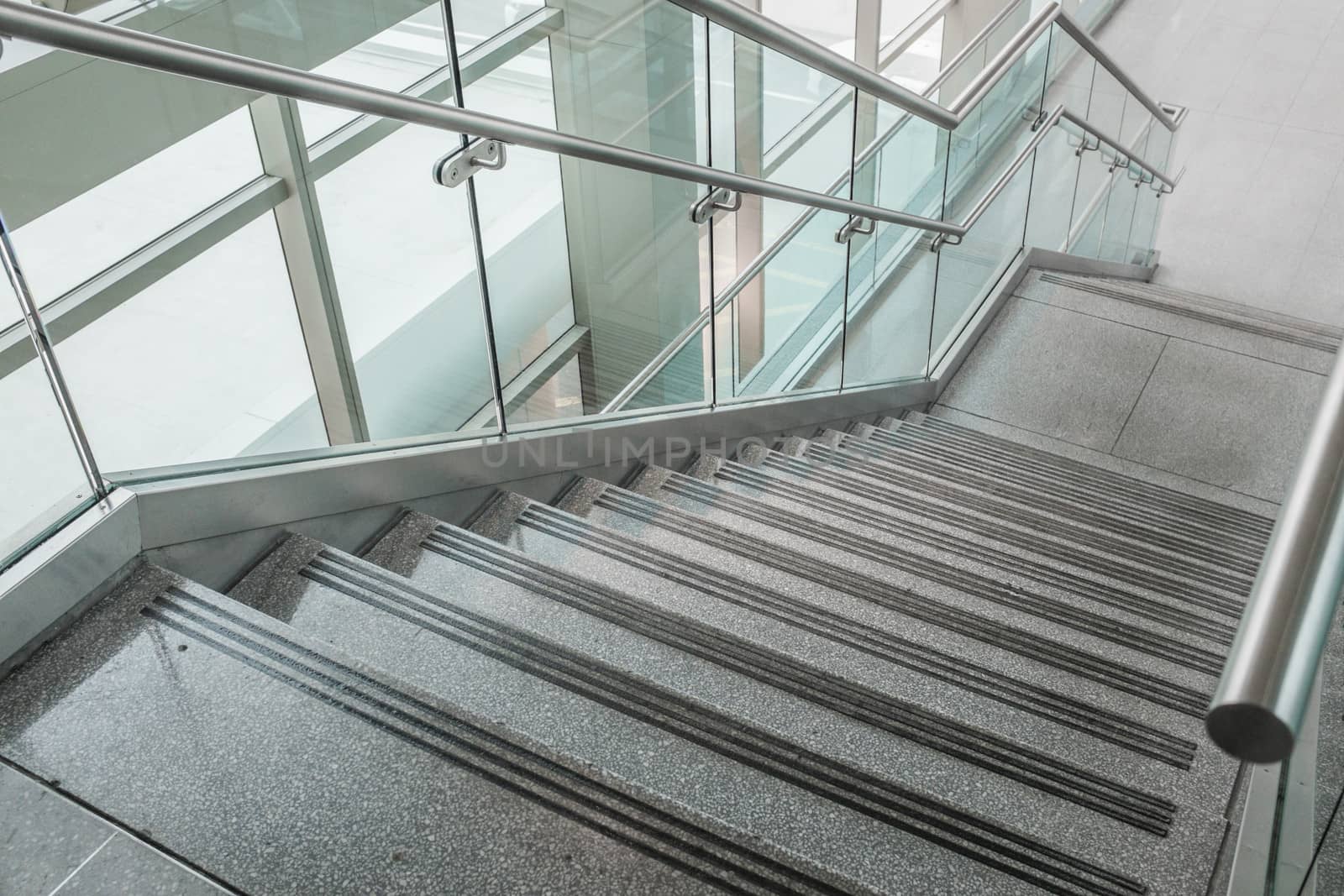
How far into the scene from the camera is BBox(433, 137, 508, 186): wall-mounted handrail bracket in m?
2.16

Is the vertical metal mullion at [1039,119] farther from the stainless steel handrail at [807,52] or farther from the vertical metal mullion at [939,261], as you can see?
the stainless steel handrail at [807,52]

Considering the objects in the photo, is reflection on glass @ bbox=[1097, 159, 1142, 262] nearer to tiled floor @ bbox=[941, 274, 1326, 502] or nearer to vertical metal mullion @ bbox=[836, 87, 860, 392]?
tiled floor @ bbox=[941, 274, 1326, 502]

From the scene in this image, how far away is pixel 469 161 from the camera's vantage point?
2207mm

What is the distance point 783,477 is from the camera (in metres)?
3.41

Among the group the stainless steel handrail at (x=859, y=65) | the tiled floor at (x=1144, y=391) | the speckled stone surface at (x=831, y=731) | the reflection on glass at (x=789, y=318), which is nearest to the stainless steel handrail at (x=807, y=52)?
the stainless steel handrail at (x=859, y=65)

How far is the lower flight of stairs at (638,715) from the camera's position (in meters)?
1.33

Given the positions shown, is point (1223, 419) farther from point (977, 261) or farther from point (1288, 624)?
point (1288, 624)

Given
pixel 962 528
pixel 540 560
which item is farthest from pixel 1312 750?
pixel 962 528

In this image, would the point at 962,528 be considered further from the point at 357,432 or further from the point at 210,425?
the point at 210,425

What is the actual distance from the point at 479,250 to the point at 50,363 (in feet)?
3.22

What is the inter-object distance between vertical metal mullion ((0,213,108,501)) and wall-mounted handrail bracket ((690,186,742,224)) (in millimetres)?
1769

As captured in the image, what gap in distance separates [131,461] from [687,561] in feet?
3.75

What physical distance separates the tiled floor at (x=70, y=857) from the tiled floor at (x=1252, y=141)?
295 inches

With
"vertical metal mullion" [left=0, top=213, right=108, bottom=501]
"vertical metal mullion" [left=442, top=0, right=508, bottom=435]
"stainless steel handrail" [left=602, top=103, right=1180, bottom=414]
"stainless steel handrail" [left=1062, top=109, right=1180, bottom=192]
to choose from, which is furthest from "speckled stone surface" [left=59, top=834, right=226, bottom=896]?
"stainless steel handrail" [left=1062, top=109, right=1180, bottom=192]
